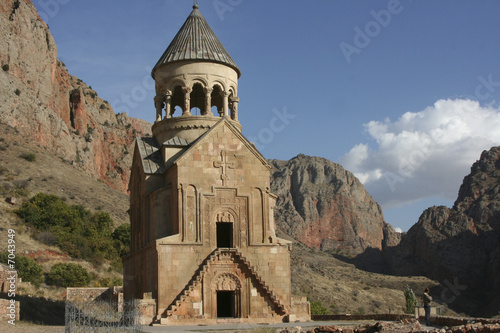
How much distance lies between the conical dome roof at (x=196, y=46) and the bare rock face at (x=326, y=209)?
4507 inches

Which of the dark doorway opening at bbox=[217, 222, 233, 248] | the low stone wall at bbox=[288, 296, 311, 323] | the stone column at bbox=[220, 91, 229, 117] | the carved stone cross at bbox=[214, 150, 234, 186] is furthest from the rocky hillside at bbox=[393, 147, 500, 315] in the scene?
the carved stone cross at bbox=[214, 150, 234, 186]

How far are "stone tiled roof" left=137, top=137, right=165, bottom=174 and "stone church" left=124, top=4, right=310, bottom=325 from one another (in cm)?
5

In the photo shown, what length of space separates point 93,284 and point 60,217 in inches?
486

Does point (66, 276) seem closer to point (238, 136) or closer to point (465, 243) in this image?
point (238, 136)

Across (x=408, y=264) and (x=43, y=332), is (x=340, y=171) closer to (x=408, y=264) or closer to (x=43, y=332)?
(x=408, y=264)

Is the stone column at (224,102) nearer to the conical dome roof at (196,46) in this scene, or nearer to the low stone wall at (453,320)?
the conical dome roof at (196,46)

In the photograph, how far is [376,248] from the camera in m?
142

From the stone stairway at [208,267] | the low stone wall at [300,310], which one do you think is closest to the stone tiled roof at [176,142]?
the stone stairway at [208,267]

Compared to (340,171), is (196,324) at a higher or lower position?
lower

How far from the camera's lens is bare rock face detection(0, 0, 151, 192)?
82.2 m

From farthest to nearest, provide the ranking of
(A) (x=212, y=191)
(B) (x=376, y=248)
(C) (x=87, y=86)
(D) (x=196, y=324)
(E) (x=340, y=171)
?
(E) (x=340, y=171) < (B) (x=376, y=248) < (C) (x=87, y=86) < (A) (x=212, y=191) < (D) (x=196, y=324)

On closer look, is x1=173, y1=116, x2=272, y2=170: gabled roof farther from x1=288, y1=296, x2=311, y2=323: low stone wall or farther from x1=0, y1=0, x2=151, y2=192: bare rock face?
x1=0, y1=0, x2=151, y2=192: bare rock face

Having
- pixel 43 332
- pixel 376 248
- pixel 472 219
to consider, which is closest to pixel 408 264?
pixel 472 219

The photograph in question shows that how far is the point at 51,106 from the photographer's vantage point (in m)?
95.9
